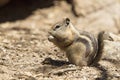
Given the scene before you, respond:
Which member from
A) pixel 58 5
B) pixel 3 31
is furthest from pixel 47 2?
pixel 3 31

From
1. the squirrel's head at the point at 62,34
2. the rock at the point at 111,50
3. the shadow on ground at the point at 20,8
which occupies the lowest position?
the rock at the point at 111,50

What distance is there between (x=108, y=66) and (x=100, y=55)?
11.0 inches

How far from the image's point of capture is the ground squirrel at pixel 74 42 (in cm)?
606

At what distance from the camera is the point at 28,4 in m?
12.0

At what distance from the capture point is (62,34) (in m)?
6.05

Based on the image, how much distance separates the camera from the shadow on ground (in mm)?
11484

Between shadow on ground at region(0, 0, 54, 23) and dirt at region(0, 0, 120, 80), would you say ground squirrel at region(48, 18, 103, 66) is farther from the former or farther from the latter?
shadow on ground at region(0, 0, 54, 23)

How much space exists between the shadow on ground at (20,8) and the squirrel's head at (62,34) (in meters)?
5.38

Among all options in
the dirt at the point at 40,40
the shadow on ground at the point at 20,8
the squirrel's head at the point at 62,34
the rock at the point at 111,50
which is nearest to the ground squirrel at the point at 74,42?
the squirrel's head at the point at 62,34

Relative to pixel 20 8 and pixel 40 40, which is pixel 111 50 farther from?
pixel 20 8

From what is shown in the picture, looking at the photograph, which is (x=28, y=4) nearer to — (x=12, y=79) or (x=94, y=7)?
(x=94, y=7)

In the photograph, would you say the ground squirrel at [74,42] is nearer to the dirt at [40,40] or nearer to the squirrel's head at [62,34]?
the squirrel's head at [62,34]

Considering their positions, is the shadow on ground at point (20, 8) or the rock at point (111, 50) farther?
the shadow on ground at point (20, 8)

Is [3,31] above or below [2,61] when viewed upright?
above
